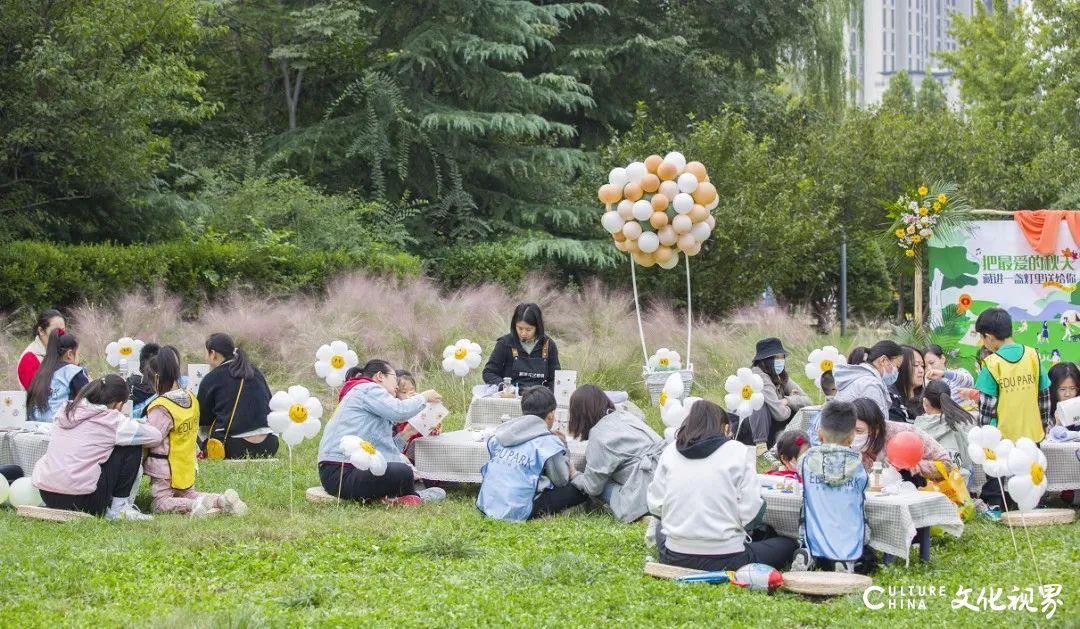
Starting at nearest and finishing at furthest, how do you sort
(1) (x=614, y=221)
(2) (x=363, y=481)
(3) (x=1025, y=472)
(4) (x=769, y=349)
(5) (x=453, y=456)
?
(3) (x=1025, y=472), (2) (x=363, y=481), (5) (x=453, y=456), (4) (x=769, y=349), (1) (x=614, y=221)

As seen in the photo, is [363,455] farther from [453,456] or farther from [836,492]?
[836,492]

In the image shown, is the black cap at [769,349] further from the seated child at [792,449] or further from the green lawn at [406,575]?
the seated child at [792,449]

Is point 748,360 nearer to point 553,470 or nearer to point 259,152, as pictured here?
point 553,470

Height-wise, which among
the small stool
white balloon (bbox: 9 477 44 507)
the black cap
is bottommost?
the small stool

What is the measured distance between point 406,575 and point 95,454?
235 cm

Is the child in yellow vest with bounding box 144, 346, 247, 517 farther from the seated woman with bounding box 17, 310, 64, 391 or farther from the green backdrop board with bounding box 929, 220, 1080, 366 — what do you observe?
the green backdrop board with bounding box 929, 220, 1080, 366

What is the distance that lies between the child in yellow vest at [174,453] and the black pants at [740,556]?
2.91 m

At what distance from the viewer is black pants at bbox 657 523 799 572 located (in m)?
5.93

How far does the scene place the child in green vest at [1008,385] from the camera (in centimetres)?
785

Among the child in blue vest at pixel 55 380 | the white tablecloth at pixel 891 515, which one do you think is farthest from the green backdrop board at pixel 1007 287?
the child in blue vest at pixel 55 380

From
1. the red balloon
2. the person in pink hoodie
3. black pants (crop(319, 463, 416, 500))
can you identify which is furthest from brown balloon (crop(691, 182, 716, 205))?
the person in pink hoodie

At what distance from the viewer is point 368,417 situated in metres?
7.72

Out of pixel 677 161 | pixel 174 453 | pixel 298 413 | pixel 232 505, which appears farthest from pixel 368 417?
pixel 677 161

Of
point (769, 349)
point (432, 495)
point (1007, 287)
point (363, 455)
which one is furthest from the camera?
point (1007, 287)
